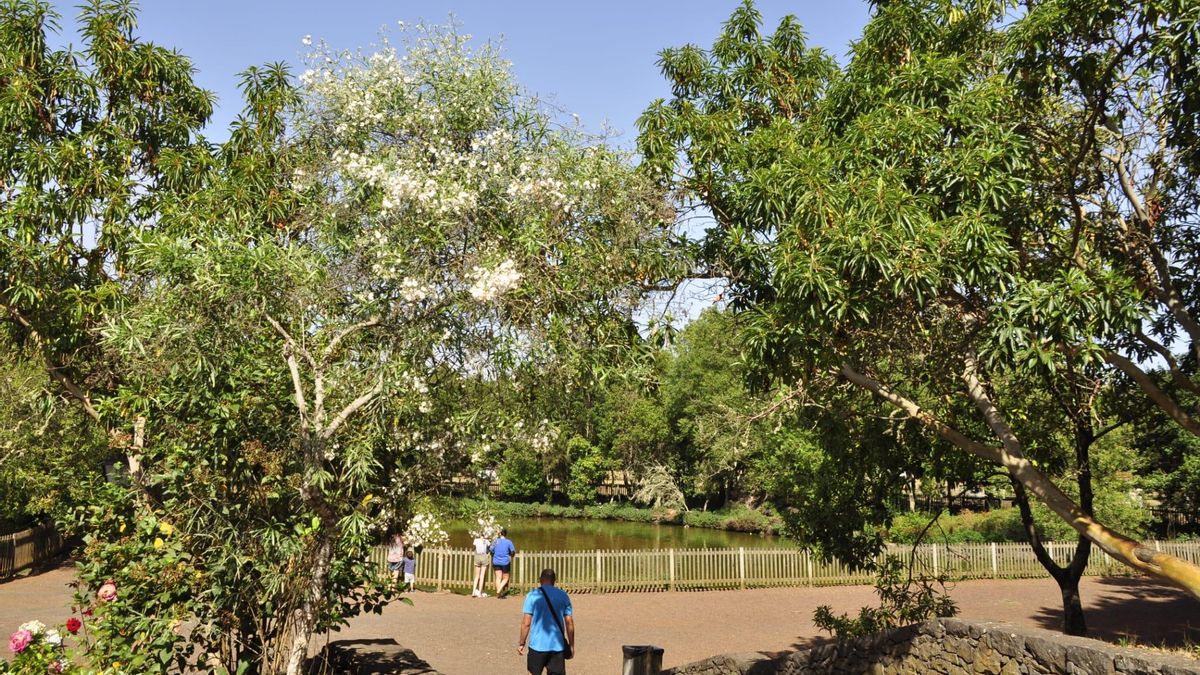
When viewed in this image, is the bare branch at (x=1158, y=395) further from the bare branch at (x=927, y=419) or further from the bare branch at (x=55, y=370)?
the bare branch at (x=55, y=370)

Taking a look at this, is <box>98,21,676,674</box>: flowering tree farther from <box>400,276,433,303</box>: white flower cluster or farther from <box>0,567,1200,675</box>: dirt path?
<box>0,567,1200,675</box>: dirt path

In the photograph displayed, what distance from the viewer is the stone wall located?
6.41 metres

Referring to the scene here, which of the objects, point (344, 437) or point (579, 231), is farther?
point (579, 231)

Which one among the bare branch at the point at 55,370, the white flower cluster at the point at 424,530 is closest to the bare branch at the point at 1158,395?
the white flower cluster at the point at 424,530

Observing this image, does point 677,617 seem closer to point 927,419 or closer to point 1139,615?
point 1139,615

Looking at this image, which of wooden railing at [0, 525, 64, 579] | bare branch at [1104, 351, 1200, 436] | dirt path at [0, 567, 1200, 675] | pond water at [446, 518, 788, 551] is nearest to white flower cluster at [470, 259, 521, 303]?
bare branch at [1104, 351, 1200, 436]

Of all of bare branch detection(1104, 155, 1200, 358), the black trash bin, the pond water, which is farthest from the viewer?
the pond water

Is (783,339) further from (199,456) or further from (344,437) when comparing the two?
(199,456)

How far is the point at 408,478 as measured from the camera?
7816 millimetres

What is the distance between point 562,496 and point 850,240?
174ft

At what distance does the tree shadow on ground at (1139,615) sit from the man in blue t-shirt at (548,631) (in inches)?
361

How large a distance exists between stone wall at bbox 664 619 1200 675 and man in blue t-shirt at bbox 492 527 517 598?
26.3ft

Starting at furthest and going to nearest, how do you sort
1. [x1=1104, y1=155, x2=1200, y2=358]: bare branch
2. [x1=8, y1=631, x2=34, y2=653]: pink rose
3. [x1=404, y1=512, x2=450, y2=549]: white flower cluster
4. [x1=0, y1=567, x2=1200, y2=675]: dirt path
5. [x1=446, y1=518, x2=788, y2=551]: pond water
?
[x1=446, y1=518, x2=788, y2=551]: pond water → [x1=0, y1=567, x2=1200, y2=675]: dirt path → [x1=1104, y1=155, x2=1200, y2=358]: bare branch → [x1=404, y1=512, x2=450, y2=549]: white flower cluster → [x1=8, y1=631, x2=34, y2=653]: pink rose

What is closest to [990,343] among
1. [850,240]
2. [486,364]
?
[850,240]
